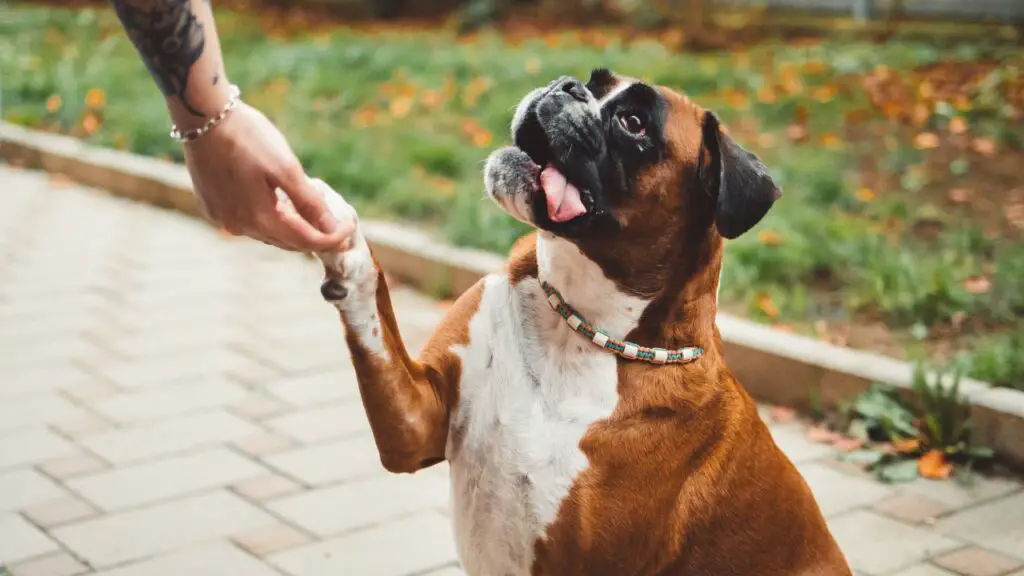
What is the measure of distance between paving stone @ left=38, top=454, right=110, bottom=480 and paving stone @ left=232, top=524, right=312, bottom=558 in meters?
0.76

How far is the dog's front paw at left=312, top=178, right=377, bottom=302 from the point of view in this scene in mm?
2286

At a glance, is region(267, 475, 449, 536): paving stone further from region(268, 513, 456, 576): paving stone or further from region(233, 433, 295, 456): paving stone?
region(233, 433, 295, 456): paving stone

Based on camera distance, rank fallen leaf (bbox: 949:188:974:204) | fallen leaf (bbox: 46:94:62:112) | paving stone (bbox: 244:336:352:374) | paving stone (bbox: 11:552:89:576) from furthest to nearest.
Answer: fallen leaf (bbox: 46:94:62:112)
fallen leaf (bbox: 949:188:974:204)
paving stone (bbox: 244:336:352:374)
paving stone (bbox: 11:552:89:576)

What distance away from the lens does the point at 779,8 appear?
13.2m

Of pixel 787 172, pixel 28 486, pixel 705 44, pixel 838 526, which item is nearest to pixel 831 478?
pixel 838 526

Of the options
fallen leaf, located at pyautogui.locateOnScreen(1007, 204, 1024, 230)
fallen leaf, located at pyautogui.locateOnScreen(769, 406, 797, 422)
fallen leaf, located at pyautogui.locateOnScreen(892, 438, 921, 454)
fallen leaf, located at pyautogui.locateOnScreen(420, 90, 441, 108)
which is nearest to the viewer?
fallen leaf, located at pyautogui.locateOnScreen(892, 438, 921, 454)

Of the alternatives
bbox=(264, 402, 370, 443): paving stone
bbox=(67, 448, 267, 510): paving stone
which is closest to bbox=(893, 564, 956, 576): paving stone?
bbox=(264, 402, 370, 443): paving stone

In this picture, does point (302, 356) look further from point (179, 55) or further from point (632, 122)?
point (179, 55)

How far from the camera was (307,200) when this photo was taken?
1992 mm

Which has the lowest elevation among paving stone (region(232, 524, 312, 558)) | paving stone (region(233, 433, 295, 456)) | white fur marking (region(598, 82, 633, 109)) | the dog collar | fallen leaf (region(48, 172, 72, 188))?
fallen leaf (region(48, 172, 72, 188))

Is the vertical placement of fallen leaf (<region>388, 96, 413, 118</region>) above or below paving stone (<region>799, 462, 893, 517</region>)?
above

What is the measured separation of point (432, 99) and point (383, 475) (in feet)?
18.7

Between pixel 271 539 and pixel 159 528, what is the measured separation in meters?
0.36

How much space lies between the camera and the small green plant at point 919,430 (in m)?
4.17
